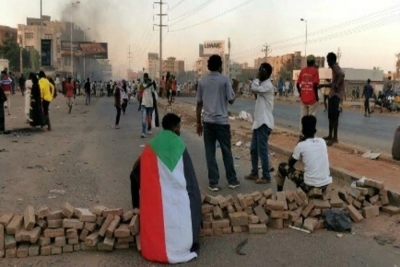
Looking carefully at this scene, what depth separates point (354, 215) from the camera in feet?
17.6

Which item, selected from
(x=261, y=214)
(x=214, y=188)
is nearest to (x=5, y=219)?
(x=261, y=214)

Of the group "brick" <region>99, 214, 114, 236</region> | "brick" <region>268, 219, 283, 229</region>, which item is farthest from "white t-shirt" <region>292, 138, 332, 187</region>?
"brick" <region>99, 214, 114, 236</region>

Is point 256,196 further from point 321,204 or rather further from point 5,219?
point 5,219

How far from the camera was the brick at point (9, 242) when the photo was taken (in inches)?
169

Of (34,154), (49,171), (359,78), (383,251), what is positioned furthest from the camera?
(359,78)

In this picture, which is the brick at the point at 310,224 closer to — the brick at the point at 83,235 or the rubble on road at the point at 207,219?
the rubble on road at the point at 207,219

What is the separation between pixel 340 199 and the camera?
543 cm

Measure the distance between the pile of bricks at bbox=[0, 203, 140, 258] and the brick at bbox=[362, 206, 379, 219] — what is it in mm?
2797

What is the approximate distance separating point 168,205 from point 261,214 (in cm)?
127

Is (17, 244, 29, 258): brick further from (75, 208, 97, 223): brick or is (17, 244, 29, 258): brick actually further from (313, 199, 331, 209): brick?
(313, 199, 331, 209): brick

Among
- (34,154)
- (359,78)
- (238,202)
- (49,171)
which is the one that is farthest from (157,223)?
(359,78)

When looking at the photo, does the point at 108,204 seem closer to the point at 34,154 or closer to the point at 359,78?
the point at 34,154

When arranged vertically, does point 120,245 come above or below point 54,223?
below

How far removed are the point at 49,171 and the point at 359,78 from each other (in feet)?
212
